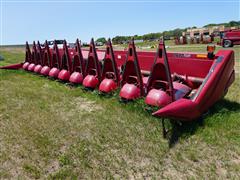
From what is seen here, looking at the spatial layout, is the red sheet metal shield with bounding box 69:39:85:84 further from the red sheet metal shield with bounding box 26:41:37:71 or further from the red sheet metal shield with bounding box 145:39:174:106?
the red sheet metal shield with bounding box 26:41:37:71

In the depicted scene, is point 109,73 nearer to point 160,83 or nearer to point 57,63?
point 160,83

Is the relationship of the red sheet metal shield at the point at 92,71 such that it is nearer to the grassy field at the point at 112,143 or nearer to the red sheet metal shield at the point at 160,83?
the grassy field at the point at 112,143

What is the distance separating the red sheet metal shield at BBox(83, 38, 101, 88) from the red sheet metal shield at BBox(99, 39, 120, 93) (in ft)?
1.00

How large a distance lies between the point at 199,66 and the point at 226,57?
0.66m

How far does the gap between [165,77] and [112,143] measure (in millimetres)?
1648

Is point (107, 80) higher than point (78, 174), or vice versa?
point (107, 80)

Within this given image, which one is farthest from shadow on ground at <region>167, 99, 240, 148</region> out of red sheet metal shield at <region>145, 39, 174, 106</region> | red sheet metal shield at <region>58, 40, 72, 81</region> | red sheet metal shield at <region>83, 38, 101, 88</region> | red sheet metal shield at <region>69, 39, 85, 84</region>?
red sheet metal shield at <region>58, 40, 72, 81</region>

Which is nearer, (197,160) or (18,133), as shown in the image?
(197,160)

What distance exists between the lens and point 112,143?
3578 mm

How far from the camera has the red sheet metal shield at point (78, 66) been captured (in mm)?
6727

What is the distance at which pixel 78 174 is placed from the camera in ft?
9.52

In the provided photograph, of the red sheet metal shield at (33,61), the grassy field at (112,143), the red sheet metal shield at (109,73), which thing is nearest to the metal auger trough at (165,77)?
the red sheet metal shield at (109,73)

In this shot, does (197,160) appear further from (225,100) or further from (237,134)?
(225,100)

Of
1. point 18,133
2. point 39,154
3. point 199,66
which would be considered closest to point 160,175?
point 39,154
